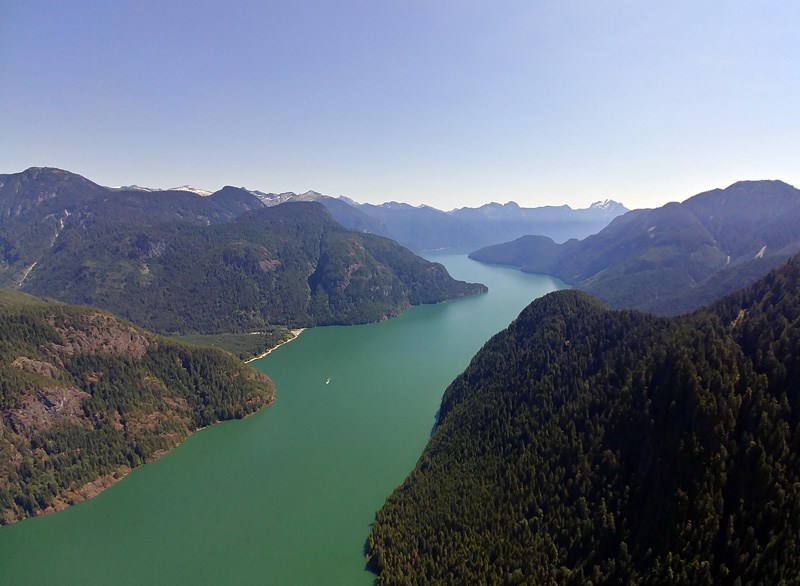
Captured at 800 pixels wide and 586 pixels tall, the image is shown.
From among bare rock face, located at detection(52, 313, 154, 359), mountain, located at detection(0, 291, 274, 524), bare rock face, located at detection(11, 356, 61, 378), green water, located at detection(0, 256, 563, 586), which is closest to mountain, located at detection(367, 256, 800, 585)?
green water, located at detection(0, 256, 563, 586)

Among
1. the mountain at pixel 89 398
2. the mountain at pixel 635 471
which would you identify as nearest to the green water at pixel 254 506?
the mountain at pixel 89 398

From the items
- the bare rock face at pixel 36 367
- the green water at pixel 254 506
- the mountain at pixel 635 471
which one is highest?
the bare rock face at pixel 36 367

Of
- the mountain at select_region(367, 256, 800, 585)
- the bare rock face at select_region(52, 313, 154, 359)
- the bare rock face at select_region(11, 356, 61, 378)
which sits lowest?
the mountain at select_region(367, 256, 800, 585)

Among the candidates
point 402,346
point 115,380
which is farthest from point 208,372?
point 402,346

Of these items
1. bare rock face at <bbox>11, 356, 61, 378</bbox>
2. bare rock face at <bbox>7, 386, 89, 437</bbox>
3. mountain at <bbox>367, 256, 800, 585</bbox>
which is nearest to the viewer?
mountain at <bbox>367, 256, 800, 585</bbox>

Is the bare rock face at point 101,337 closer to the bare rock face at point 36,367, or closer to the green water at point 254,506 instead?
the bare rock face at point 36,367

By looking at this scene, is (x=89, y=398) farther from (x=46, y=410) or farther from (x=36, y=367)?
(x=36, y=367)

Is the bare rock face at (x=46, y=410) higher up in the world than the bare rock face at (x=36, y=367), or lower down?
lower down

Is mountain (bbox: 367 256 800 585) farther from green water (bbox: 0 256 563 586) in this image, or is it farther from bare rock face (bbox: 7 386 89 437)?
bare rock face (bbox: 7 386 89 437)
